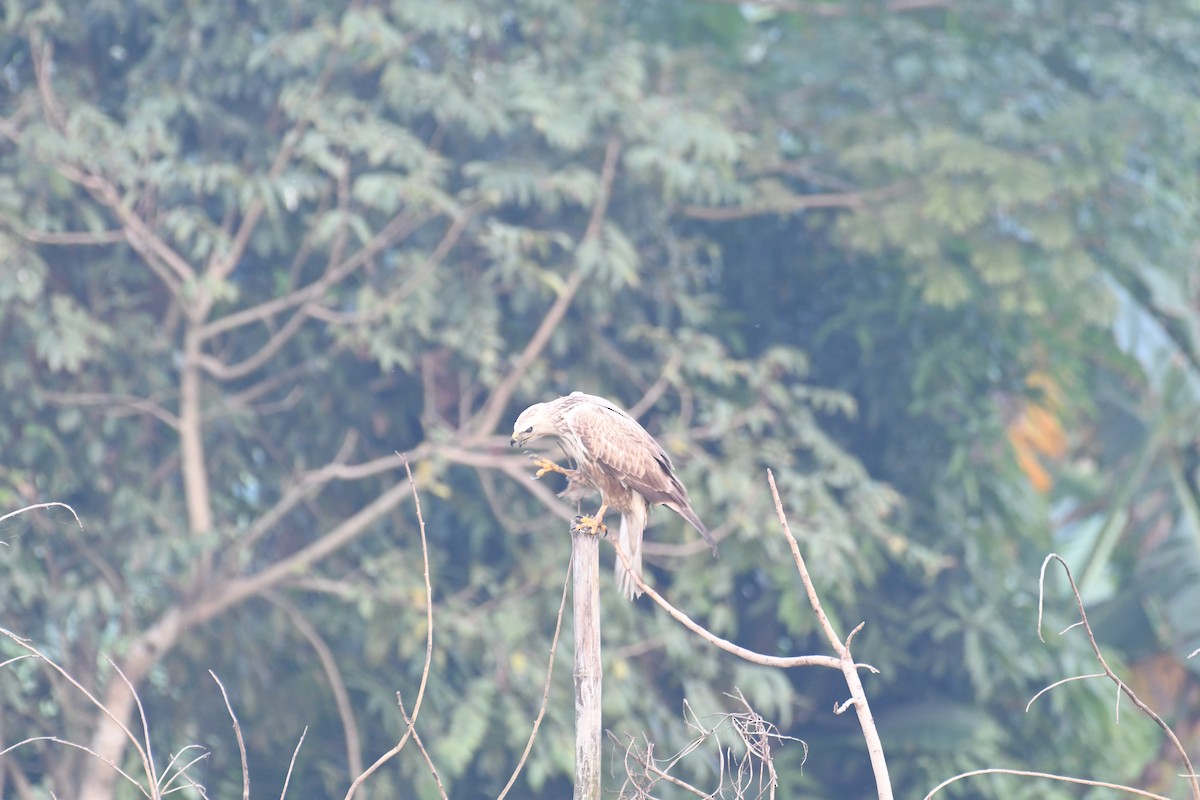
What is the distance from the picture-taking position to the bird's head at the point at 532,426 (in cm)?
392

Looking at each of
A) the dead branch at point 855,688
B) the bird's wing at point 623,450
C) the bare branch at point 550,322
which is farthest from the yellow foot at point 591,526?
the bare branch at point 550,322

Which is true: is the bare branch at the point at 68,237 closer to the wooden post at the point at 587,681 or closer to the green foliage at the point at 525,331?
the green foliage at the point at 525,331

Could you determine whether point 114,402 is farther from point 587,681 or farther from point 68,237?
point 587,681

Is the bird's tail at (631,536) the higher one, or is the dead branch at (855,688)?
the dead branch at (855,688)

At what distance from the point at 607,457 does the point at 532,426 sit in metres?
0.22

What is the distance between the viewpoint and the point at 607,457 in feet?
13.0

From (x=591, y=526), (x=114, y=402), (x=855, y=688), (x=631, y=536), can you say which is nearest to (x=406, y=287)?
(x=114, y=402)

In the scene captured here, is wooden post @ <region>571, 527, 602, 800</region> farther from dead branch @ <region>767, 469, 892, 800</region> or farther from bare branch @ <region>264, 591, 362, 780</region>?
bare branch @ <region>264, 591, 362, 780</region>

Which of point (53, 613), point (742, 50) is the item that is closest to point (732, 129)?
point (742, 50)

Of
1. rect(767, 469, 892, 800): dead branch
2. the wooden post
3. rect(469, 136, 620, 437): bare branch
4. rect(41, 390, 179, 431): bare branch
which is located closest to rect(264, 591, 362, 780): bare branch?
rect(41, 390, 179, 431): bare branch

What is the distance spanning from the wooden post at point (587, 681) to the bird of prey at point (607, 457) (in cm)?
54

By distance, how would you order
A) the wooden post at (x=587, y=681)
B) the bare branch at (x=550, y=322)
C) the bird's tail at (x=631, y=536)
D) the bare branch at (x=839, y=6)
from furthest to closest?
the bare branch at (x=839, y=6) → the bare branch at (x=550, y=322) → the bird's tail at (x=631, y=536) → the wooden post at (x=587, y=681)

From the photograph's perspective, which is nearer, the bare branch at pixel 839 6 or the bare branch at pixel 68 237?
the bare branch at pixel 68 237

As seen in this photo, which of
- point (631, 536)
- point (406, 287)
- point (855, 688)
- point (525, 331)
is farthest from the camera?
point (525, 331)
